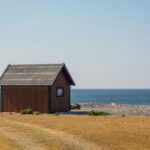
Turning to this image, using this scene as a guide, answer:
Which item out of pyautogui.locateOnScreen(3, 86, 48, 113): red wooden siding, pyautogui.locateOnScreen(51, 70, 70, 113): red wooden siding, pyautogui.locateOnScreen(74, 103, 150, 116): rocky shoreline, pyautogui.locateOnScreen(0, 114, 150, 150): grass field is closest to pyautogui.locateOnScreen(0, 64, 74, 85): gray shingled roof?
pyautogui.locateOnScreen(3, 86, 48, 113): red wooden siding

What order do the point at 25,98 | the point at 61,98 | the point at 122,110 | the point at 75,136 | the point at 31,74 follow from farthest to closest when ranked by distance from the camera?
the point at 122,110
the point at 61,98
the point at 31,74
the point at 25,98
the point at 75,136

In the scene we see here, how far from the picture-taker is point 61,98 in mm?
53656

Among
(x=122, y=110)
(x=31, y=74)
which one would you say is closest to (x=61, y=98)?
(x=31, y=74)

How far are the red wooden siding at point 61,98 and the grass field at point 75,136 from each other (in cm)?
1539

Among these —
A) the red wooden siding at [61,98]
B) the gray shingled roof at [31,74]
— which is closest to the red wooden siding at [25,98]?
the gray shingled roof at [31,74]

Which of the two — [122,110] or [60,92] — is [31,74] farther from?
[122,110]

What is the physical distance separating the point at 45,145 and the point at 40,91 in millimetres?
25325

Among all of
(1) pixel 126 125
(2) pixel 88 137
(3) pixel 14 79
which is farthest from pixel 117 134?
(3) pixel 14 79

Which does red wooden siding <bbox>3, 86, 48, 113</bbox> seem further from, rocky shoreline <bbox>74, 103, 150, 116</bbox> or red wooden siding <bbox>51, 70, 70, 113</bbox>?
rocky shoreline <bbox>74, 103, 150, 116</bbox>

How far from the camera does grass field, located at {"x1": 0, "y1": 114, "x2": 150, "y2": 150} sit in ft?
85.5

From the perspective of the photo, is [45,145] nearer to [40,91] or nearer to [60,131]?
[60,131]

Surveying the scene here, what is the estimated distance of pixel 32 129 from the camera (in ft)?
105

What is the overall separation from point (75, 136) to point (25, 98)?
23980mm

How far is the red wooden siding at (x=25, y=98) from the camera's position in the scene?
51156 mm
